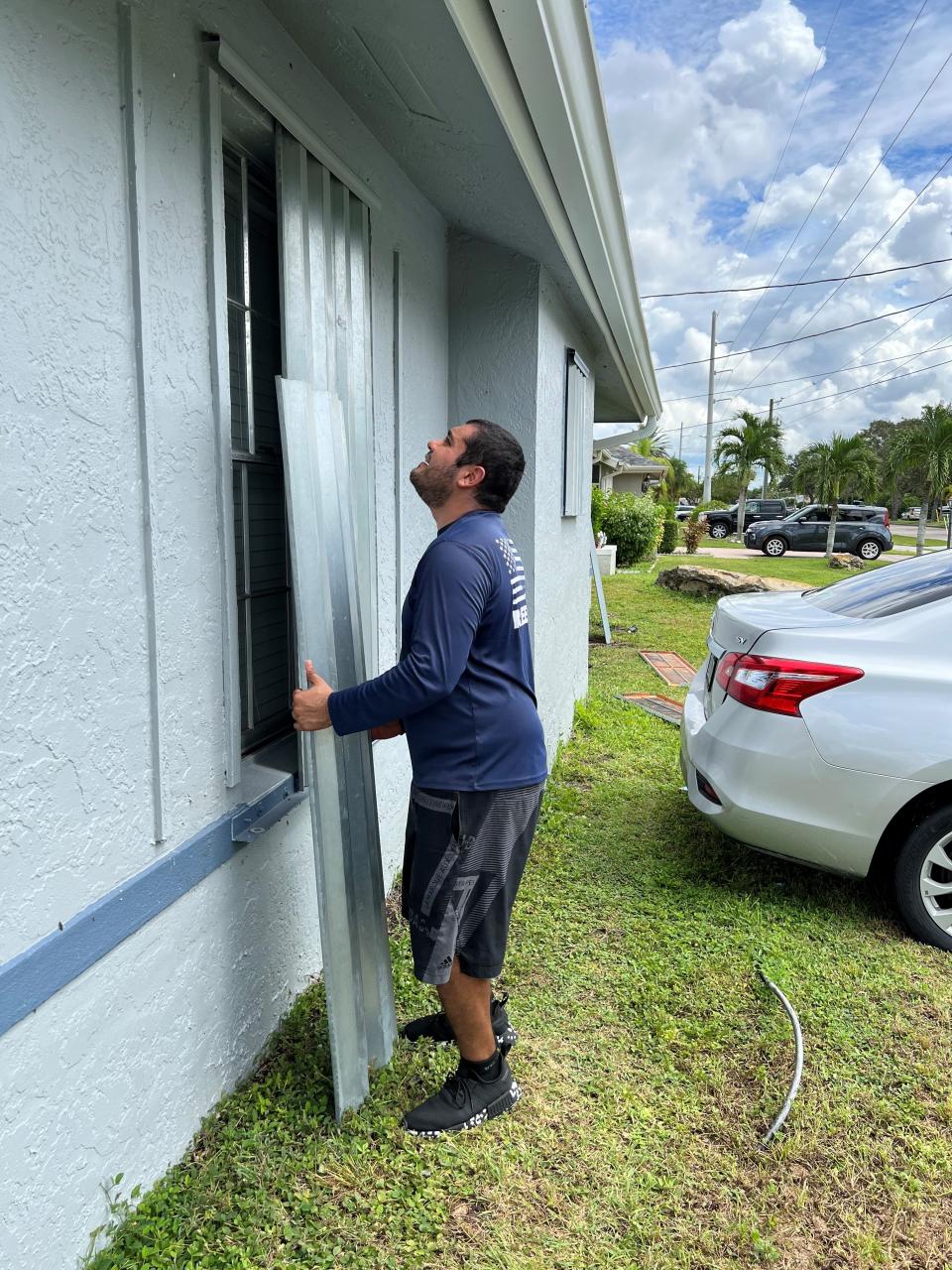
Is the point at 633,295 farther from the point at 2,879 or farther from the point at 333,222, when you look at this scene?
the point at 2,879

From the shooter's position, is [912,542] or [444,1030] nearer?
[444,1030]

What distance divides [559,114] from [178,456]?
177cm

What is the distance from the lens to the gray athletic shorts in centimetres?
221

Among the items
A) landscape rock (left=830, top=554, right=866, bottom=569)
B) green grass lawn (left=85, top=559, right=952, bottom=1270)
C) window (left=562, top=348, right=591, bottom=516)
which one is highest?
window (left=562, top=348, right=591, bottom=516)

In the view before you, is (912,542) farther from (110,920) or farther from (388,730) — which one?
(110,920)

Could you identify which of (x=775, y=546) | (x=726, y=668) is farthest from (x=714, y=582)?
(x=775, y=546)

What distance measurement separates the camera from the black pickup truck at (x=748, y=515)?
120ft

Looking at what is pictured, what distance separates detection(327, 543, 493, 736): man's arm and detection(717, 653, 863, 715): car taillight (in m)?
1.76

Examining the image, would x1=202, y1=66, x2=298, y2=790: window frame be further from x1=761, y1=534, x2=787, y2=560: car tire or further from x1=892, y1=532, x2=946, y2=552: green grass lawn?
x1=892, y1=532, x2=946, y2=552: green grass lawn

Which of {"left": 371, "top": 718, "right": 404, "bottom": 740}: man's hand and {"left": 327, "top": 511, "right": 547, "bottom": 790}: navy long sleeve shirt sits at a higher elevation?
{"left": 327, "top": 511, "right": 547, "bottom": 790}: navy long sleeve shirt

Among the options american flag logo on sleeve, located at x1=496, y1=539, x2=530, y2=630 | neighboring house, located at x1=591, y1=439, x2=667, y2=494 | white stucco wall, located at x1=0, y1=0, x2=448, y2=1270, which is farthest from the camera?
neighboring house, located at x1=591, y1=439, x2=667, y2=494

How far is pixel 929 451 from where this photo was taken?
28781mm

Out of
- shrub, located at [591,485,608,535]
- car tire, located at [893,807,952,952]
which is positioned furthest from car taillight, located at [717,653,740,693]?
shrub, located at [591,485,608,535]

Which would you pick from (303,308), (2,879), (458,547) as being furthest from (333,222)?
(2,879)
